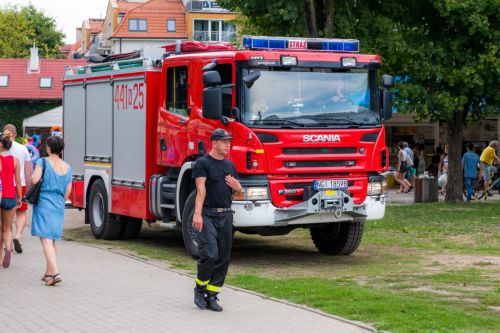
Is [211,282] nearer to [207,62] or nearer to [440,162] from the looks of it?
[207,62]

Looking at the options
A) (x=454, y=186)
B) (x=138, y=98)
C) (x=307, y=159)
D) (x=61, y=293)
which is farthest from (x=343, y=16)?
(x=61, y=293)

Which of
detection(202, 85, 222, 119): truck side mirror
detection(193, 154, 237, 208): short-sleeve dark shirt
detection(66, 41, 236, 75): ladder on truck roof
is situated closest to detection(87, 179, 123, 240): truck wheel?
detection(66, 41, 236, 75): ladder on truck roof

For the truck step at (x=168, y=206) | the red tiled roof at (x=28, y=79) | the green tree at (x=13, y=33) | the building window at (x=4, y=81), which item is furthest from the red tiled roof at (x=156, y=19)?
the truck step at (x=168, y=206)

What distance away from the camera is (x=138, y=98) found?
1667 cm

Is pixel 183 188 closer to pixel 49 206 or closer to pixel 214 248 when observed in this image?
pixel 49 206

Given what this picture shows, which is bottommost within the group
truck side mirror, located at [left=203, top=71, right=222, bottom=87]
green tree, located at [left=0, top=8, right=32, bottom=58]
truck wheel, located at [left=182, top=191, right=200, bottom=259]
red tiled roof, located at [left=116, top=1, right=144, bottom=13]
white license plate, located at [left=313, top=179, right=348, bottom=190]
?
truck wheel, located at [left=182, top=191, right=200, bottom=259]

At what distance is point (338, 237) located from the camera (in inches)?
624

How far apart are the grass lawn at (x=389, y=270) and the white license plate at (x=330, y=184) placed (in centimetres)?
107

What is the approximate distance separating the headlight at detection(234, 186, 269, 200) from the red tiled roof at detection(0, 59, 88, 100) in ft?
225

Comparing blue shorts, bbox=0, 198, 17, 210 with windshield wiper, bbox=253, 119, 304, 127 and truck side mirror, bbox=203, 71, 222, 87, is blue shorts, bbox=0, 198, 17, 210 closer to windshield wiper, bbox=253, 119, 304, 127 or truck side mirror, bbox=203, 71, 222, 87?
truck side mirror, bbox=203, 71, 222, 87

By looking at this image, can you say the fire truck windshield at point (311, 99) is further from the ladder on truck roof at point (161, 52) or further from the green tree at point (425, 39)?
the green tree at point (425, 39)

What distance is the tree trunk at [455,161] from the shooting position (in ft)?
95.6

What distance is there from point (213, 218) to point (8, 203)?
4.32 m

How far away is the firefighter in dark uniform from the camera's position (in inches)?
404
